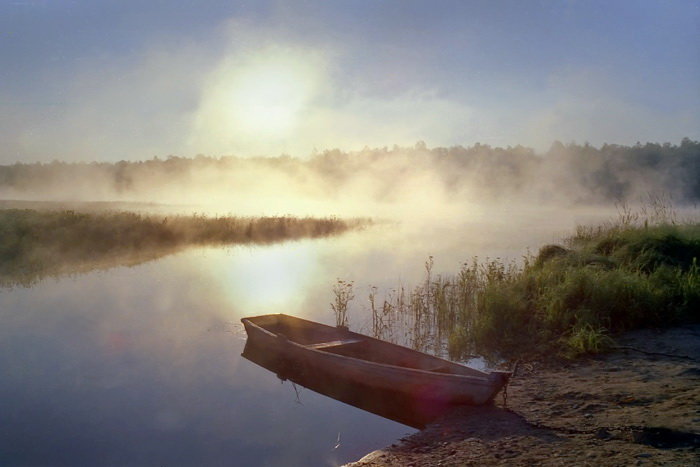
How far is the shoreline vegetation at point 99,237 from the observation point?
18.0 m

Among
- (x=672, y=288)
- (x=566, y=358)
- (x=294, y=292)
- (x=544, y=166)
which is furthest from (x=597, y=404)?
(x=544, y=166)

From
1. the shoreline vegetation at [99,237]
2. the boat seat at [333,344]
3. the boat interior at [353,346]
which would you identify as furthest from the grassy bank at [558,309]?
the shoreline vegetation at [99,237]

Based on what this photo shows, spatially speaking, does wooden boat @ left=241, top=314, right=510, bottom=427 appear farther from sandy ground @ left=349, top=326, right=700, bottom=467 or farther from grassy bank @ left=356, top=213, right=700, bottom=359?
grassy bank @ left=356, top=213, right=700, bottom=359

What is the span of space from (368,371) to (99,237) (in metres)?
17.0

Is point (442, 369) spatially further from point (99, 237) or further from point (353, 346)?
point (99, 237)

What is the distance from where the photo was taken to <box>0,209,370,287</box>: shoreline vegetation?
1803cm

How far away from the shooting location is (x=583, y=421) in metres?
5.89

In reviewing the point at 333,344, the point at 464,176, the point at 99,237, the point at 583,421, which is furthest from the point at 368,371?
the point at 464,176

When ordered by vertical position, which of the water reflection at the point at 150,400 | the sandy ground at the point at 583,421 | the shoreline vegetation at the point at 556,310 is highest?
the shoreline vegetation at the point at 556,310

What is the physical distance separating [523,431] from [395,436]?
152 centimetres

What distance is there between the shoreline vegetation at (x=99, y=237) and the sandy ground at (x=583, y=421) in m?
13.3

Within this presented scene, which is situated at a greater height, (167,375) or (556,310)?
(556,310)

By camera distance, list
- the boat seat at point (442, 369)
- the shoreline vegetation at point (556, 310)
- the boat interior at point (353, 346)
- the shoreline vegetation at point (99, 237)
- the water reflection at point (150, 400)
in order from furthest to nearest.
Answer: the shoreline vegetation at point (99, 237), the shoreline vegetation at point (556, 310), the boat interior at point (353, 346), the boat seat at point (442, 369), the water reflection at point (150, 400)

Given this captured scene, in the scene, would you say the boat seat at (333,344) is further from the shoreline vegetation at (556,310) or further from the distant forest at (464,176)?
the distant forest at (464,176)
